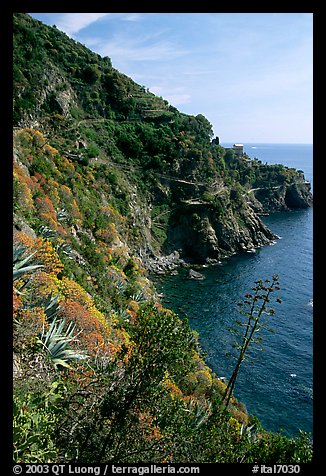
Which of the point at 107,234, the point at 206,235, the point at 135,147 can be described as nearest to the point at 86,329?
the point at 107,234

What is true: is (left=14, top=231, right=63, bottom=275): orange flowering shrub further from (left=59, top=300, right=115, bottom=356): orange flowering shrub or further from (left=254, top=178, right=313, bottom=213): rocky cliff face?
(left=254, top=178, right=313, bottom=213): rocky cliff face

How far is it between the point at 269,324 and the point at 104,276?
55.0ft

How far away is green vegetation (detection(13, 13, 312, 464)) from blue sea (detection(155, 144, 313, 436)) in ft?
12.2

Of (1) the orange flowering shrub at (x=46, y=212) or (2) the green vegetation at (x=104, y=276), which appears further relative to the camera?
(1) the orange flowering shrub at (x=46, y=212)

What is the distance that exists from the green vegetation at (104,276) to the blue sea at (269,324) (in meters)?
3.72

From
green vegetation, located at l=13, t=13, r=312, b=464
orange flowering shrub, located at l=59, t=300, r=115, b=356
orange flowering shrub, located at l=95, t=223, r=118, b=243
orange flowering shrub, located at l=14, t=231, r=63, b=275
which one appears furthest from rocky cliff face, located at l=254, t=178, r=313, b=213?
orange flowering shrub, located at l=59, t=300, r=115, b=356

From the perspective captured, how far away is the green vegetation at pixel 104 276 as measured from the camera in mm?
5730

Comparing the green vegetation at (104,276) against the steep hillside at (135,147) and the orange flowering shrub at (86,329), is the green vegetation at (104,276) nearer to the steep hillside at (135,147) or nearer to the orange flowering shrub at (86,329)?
the orange flowering shrub at (86,329)

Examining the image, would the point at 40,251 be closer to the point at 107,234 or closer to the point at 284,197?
the point at 107,234

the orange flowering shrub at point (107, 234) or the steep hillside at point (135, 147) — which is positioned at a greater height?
the steep hillside at point (135, 147)

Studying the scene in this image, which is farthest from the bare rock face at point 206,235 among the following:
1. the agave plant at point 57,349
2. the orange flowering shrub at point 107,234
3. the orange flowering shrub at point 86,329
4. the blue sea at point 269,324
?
the agave plant at point 57,349

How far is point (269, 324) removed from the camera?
3062cm
